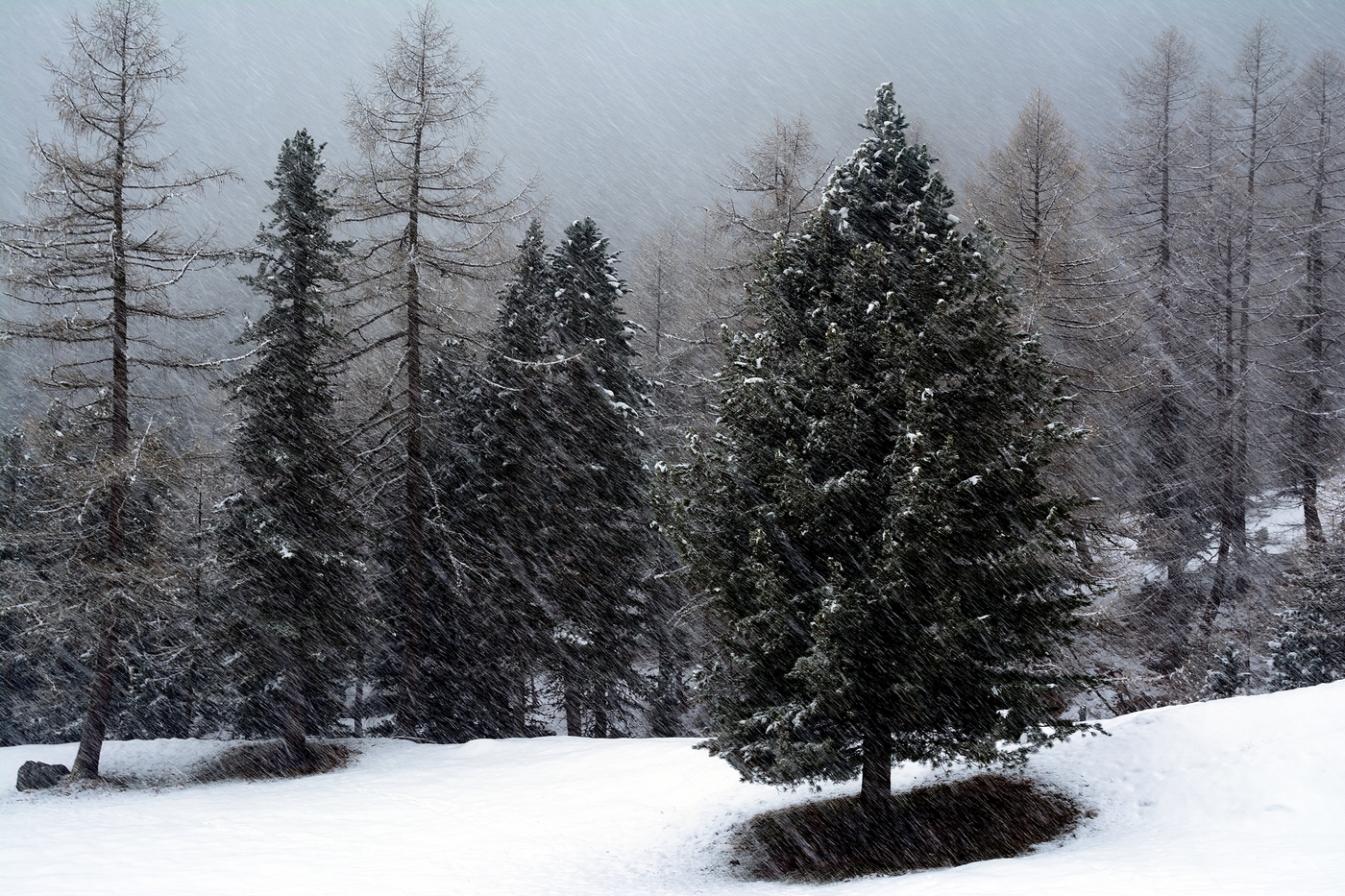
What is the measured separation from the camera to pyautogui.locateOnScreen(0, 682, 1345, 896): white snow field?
7562 mm

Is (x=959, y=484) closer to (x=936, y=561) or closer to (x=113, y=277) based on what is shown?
(x=936, y=561)

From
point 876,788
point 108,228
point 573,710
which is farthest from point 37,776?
point 876,788

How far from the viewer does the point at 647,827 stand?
11047 millimetres

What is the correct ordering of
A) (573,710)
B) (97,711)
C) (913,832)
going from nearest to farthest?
1. (913,832)
2. (97,711)
3. (573,710)

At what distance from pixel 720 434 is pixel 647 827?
5.54m

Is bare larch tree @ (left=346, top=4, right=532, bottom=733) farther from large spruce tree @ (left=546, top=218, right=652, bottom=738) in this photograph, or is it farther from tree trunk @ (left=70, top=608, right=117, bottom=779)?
tree trunk @ (left=70, top=608, right=117, bottom=779)

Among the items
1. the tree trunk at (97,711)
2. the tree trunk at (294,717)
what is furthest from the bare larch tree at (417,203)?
the tree trunk at (97,711)

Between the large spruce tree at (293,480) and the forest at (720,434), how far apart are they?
0.26 ft

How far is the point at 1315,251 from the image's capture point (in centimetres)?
2042

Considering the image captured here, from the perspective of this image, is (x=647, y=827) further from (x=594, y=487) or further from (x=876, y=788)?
(x=594, y=487)

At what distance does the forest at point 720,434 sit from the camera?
8625mm

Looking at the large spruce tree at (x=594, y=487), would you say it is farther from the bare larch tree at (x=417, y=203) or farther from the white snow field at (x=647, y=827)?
the white snow field at (x=647, y=827)

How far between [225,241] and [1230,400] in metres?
21.1

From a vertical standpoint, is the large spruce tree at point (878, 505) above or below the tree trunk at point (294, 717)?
above
